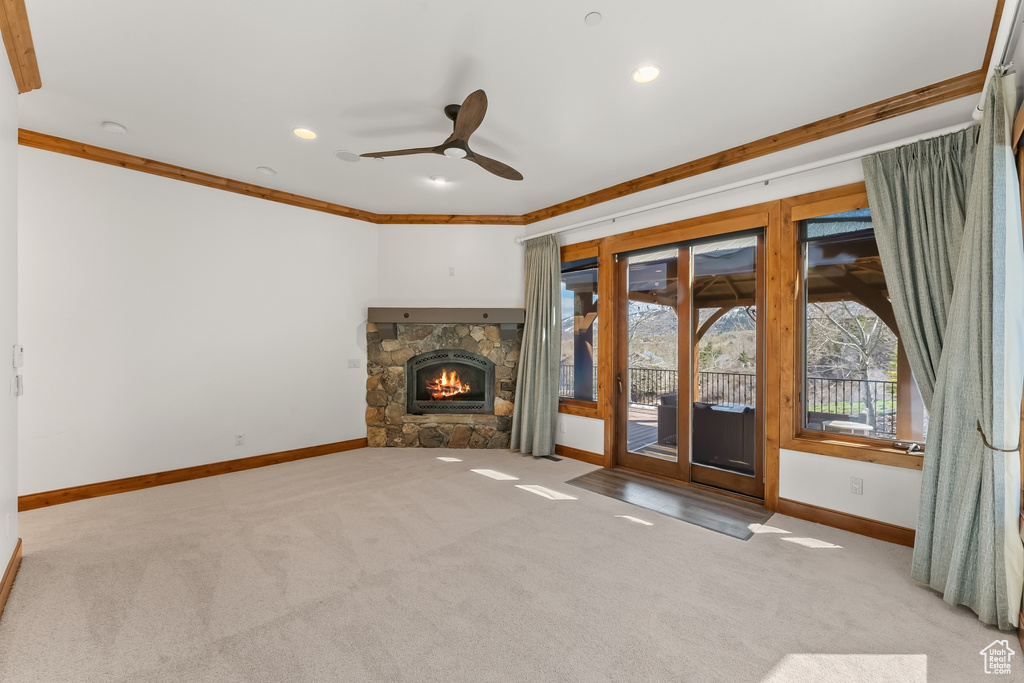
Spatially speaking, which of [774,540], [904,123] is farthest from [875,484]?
[904,123]

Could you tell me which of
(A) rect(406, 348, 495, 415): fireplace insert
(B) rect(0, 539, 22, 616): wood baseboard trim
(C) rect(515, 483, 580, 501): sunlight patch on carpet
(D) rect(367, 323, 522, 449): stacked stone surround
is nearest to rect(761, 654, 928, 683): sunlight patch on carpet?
(C) rect(515, 483, 580, 501): sunlight patch on carpet

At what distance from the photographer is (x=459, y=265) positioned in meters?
5.36

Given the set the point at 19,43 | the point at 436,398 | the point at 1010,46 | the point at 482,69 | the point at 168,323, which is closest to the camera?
the point at 1010,46

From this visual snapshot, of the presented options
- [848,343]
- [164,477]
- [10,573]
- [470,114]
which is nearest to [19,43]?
[470,114]

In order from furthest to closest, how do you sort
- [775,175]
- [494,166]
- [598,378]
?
[598,378], [775,175], [494,166]

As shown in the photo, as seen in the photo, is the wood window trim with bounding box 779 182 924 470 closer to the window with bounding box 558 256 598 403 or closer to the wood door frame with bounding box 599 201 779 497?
the wood door frame with bounding box 599 201 779 497

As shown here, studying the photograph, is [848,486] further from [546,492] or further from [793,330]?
[546,492]

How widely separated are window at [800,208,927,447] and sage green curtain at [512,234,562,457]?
7.85 ft

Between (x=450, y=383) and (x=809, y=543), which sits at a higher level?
(x=450, y=383)

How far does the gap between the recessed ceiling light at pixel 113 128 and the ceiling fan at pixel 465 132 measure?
1951 millimetres

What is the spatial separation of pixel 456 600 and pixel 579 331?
130 inches

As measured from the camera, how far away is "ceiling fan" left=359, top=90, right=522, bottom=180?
93.5 inches

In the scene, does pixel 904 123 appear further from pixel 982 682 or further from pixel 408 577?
pixel 408 577

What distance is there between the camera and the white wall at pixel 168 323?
334 centimetres
